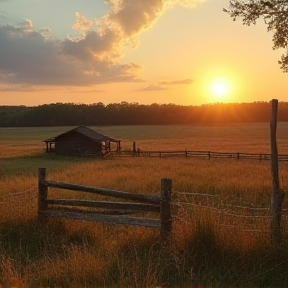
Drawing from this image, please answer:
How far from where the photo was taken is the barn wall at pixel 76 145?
56906 mm

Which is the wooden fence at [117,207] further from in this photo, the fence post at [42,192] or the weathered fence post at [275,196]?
the weathered fence post at [275,196]

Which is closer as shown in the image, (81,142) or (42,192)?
(42,192)

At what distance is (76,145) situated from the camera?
191ft

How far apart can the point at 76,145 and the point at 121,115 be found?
3979 inches

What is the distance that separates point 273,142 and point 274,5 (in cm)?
1074

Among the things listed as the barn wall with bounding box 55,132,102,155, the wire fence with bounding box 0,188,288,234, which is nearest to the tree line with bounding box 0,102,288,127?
the barn wall with bounding box 55,132,102,155

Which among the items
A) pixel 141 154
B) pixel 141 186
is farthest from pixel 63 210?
pixel 141 154

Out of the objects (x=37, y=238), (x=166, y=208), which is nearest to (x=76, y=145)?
(x=37, y=238)

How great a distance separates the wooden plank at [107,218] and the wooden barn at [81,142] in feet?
149

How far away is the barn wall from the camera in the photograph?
56.9 meters

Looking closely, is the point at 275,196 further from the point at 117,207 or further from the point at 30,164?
the point at 30,164

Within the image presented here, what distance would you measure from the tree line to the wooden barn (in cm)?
9423

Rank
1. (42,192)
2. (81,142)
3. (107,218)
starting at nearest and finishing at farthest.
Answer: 1. (107,218)
2. (42,192)
3. (81,142)

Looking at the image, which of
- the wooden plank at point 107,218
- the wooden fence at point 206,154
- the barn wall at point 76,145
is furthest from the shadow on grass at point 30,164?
the wooden plank at point 107,218
